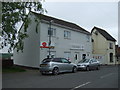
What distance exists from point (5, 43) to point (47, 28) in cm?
649

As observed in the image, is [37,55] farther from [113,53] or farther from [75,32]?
[113,53]

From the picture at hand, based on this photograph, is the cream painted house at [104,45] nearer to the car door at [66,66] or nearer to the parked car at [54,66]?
the car door at [66,66]

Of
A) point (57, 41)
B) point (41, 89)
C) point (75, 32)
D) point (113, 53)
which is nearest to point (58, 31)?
point (57, 41)

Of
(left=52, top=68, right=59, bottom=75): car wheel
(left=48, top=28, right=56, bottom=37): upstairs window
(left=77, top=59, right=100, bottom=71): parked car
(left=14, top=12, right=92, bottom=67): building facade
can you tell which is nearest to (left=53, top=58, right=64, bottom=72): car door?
(left=52, top=68, right=59, bottom=75): car wheel

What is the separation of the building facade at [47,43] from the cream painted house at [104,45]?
9.29 meters

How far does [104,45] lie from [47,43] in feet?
63.0

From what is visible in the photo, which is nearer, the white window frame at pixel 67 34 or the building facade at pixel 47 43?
the building facade at pixel 47 43

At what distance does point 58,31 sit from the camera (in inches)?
948

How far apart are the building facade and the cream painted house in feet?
30.5

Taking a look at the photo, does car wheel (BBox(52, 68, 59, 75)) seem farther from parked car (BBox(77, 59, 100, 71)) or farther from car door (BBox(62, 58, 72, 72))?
parked car (BBox(77, 59, 100, 71))

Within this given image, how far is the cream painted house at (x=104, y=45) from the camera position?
3709 cm

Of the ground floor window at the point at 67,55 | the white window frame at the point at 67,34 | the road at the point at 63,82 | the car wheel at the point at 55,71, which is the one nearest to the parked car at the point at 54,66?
the car wheel at the point at 55,71

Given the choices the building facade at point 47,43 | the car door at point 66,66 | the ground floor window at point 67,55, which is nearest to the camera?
the car door at point 66,66

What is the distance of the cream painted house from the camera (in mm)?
37094
